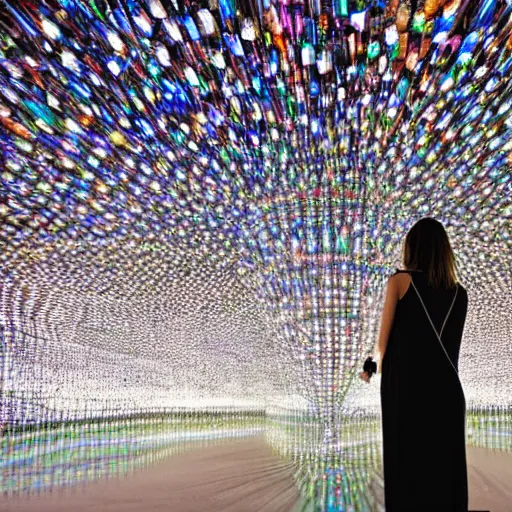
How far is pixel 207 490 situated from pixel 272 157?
2958 mm

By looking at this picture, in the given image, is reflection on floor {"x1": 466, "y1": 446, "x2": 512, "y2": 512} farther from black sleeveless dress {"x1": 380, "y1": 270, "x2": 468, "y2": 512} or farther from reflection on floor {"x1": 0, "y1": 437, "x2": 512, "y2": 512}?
black sleeveless dress {"x1": 380, "y1": 270, "x2": 468, "y2": 512}

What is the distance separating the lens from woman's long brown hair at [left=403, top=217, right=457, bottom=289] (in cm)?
253

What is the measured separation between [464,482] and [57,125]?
4462mm

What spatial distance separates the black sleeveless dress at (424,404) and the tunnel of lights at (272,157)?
1.92 metres

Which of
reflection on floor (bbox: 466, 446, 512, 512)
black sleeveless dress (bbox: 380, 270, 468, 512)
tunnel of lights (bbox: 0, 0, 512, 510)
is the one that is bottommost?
reflection on floor (bbox: 466, 446, 512, 512)

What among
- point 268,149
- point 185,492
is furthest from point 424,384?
point 268,149

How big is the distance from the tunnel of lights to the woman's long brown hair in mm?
1653

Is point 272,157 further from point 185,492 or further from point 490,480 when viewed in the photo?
point 490,480

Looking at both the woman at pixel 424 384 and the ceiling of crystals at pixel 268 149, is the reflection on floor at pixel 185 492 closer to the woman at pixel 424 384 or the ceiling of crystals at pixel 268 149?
the ceiling of crystals at pixel 268 149

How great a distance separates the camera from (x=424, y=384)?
2.48 m

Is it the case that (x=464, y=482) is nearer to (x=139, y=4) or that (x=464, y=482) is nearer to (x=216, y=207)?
(x=139, y=4)

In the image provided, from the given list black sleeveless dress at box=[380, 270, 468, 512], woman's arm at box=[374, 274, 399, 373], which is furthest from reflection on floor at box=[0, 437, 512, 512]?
woman's arm at box=[374, 274, 399, 373]

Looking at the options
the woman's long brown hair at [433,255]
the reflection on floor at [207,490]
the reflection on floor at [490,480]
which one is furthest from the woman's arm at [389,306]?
the reflection on floor at [490,480]

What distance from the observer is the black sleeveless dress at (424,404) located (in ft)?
8.14
